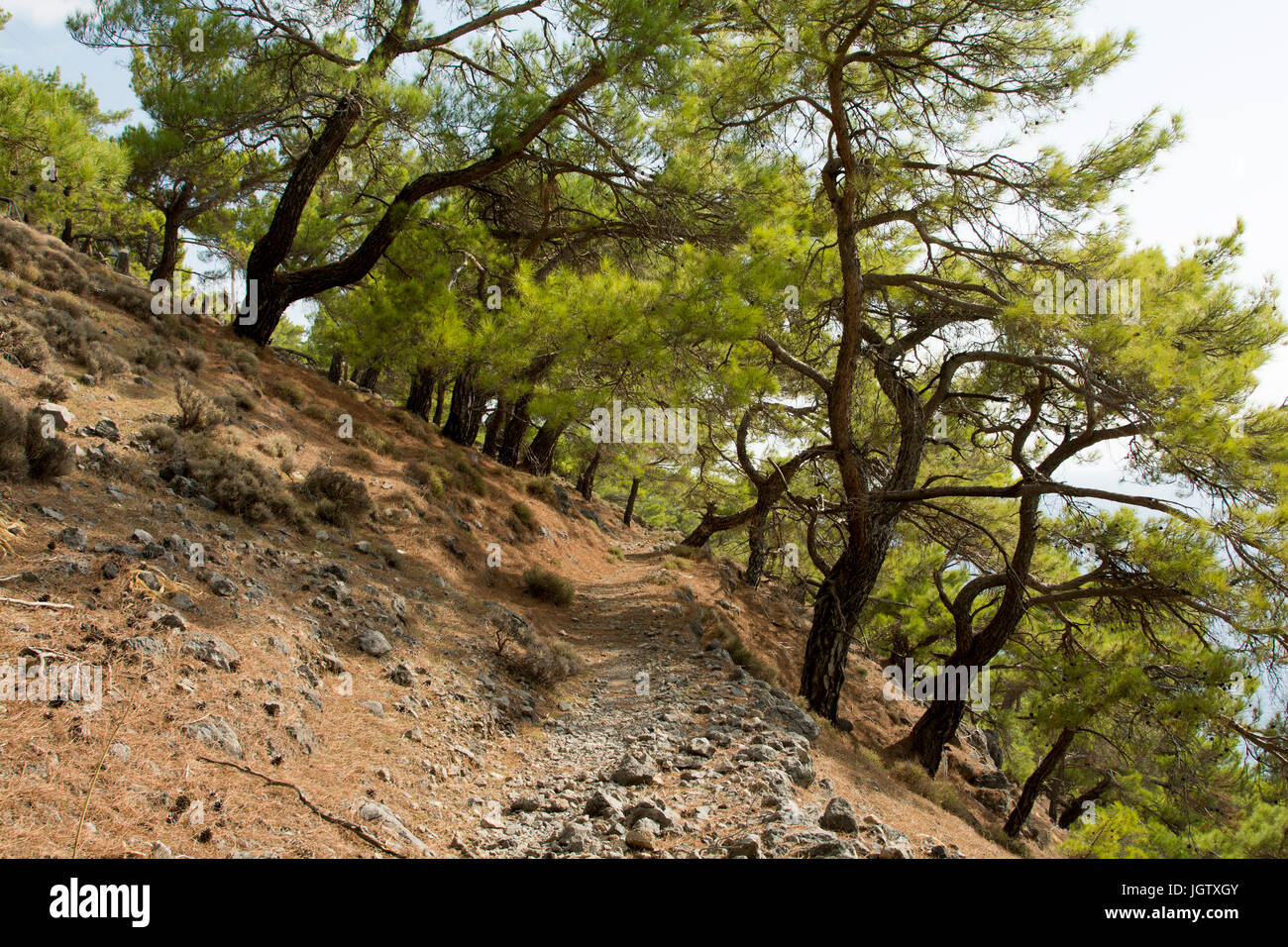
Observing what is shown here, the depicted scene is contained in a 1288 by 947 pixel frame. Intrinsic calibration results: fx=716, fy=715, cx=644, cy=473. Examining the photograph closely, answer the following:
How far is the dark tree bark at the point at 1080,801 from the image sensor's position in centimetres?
1499

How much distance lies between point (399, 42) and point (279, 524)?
779cm

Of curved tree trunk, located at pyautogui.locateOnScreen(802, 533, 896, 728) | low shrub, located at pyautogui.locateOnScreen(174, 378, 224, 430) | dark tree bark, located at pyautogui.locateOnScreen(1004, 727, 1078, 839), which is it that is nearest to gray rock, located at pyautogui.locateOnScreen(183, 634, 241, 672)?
low shrub, located at pyautogui.locateOnScreen(174, 378, 224, 430)

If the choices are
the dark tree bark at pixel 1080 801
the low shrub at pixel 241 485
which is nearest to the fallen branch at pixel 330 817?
the low shrub at pixel 241 485

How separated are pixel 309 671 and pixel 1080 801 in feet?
56.9

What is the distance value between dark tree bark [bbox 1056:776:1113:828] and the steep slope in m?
6.47

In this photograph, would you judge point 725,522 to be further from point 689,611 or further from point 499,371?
point 499,371

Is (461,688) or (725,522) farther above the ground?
(725,522)

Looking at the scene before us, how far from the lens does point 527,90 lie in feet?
35.8

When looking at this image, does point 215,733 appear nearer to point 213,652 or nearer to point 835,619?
point 213,652

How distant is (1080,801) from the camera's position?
1588 cm

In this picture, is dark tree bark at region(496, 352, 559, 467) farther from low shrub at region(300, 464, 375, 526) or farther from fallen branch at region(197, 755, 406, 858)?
fallen branch at region(197, 755, 406, 858)

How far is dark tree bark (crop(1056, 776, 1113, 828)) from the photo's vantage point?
14992mm

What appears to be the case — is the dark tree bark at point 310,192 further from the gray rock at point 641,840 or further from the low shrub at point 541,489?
the gray rock at point 641,840
